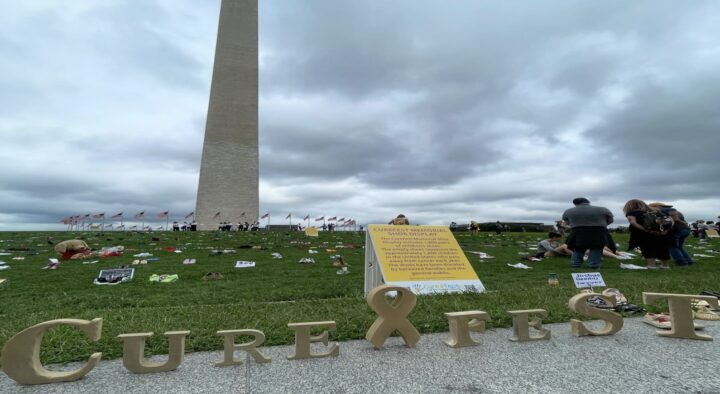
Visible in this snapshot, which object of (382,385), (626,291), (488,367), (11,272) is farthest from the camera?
(11,272)

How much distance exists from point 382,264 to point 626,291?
320 cm

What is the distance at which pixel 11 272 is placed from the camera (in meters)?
7.72

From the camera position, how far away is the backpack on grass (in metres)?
7.96

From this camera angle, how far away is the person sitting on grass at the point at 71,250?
9.58m

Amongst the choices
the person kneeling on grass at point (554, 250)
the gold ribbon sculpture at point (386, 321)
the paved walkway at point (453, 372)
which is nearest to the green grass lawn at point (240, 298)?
the gold ribbon sculpture at point (386, 321)

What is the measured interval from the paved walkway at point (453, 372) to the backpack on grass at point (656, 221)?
19.4 feet

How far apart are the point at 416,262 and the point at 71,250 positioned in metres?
9.10

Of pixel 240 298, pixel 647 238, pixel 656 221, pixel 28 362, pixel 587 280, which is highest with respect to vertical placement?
pixel 656 221

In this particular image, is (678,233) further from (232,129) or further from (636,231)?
(232,129)

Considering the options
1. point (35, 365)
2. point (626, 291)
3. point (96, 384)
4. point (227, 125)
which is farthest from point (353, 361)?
point (227, 125)

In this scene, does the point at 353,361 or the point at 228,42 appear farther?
the point at 228,42

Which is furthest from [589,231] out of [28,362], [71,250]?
[71,250]

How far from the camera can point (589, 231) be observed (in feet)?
26.5

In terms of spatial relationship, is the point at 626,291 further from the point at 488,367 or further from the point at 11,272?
the point at 11,272
